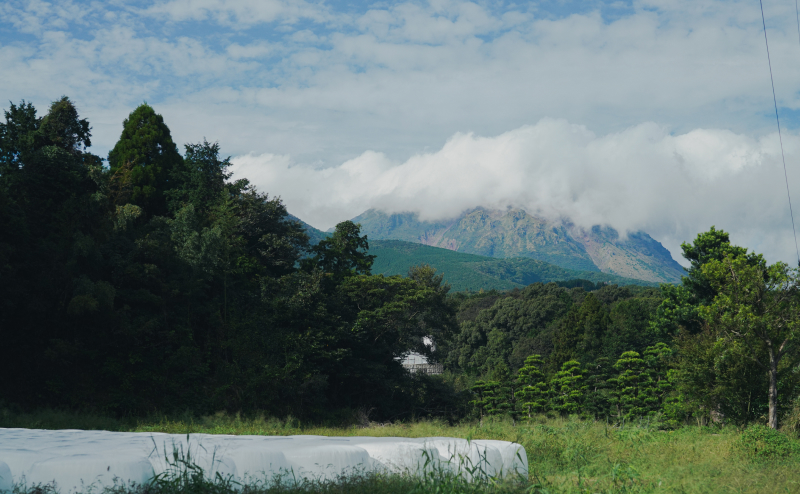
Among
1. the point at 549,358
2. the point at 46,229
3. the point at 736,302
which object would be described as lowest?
the point at 549,358

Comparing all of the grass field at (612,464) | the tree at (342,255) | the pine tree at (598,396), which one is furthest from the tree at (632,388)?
the grass field at (612,464)

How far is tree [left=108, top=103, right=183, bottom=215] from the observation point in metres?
24.8

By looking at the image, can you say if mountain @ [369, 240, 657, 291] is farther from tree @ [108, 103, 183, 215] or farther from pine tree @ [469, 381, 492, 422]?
tree @ [108, 103, 183, 215]

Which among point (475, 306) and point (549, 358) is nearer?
point (549, 358)

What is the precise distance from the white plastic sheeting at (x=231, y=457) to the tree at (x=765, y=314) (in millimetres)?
10295

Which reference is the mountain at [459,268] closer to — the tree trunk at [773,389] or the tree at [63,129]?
the tree at [63,129]

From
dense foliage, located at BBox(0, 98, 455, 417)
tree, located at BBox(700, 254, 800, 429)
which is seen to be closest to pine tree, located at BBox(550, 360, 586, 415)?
dense foliage, located at BBox(0, 98, 455, 417)

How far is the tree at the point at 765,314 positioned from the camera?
1416 centimetres

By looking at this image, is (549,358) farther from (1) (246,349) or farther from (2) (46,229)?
(2) (46,229)

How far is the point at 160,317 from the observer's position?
1800 centimetres

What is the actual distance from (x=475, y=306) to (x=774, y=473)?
193ft

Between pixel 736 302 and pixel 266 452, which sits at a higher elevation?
pixel 736 302

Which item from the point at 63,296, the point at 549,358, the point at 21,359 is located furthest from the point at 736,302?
the point at 549,358

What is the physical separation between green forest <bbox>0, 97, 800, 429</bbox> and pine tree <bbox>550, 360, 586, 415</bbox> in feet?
0.41
